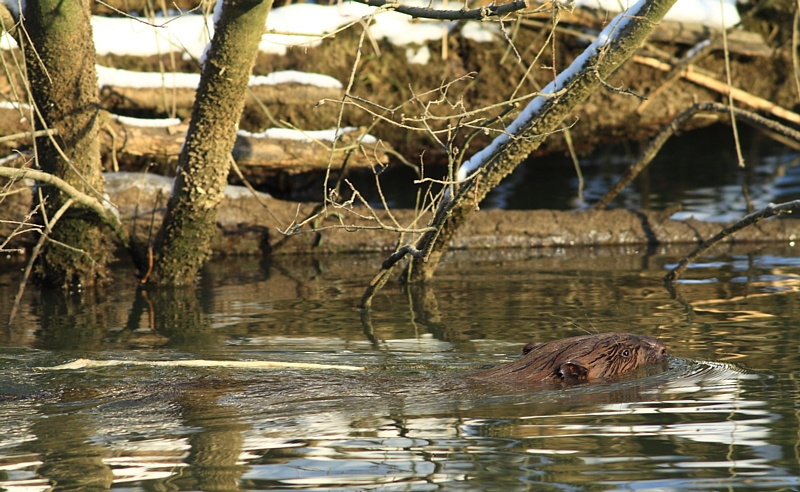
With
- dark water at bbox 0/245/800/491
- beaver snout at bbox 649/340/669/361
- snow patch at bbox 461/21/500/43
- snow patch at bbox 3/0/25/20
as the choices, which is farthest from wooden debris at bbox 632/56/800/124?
snow patch at bbox 3/0/25/20

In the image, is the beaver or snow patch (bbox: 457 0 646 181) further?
snow patch (bbox: 457 0 646 181)

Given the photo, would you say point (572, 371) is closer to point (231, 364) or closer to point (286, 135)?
point (231, 364)

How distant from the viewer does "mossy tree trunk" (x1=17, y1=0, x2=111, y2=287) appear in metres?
7.23

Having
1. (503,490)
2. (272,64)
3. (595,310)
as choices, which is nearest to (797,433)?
(503,490)

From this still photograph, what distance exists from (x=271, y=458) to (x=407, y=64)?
7.03m

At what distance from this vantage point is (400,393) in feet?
15.2

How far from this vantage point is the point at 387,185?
13.9 m

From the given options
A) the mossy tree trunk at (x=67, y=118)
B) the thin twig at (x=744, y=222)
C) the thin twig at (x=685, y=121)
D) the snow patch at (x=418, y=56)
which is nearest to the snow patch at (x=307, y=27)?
the snow patch at (x=418, y=56)

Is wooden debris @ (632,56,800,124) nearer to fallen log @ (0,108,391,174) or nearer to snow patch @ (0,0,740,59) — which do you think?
snow patch @ (0,0,740,59)

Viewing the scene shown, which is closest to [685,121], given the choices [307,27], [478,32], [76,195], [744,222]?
[478,32]

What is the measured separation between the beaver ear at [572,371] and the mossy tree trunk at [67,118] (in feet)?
12.8

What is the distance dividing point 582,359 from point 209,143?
12.1ft

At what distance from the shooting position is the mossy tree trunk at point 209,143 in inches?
270

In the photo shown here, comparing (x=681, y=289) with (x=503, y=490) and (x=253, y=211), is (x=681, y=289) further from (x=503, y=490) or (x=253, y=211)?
(x=503, y=490)
